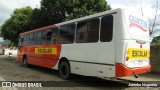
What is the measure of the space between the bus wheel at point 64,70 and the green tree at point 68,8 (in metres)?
8.01

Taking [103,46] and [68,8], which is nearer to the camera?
[103,46]

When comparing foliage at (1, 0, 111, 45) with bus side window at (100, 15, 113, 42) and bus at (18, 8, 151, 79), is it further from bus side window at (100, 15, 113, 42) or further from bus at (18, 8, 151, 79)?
bus side window at (100, 15, 113, 42)

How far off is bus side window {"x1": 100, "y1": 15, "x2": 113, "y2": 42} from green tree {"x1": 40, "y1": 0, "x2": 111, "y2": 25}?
9.93 meters

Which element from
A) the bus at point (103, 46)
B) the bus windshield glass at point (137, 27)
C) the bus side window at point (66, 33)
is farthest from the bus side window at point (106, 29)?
the bus side window at point (66, 33)

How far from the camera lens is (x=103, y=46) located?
8648 millimetres

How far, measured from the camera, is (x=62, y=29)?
11633mm

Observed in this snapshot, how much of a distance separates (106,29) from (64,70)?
12.4 feet

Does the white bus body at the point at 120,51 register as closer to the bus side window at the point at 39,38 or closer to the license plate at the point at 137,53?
the license plate at the point at 137,53

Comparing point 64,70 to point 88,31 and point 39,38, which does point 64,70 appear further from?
point 39,38

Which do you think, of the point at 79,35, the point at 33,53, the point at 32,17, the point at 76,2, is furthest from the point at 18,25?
the point at 79,35

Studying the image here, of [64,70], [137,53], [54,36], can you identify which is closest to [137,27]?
[137,53]

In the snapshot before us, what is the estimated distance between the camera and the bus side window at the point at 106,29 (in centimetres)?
841

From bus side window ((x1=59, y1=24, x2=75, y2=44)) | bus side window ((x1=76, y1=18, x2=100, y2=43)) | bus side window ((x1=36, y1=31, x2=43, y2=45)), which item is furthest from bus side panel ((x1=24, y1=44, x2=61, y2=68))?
bus side window ((x1=76, y1=18, x2=100, y2=43))

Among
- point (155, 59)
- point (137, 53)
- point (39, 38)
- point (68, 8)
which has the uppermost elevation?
point (68, 8)
